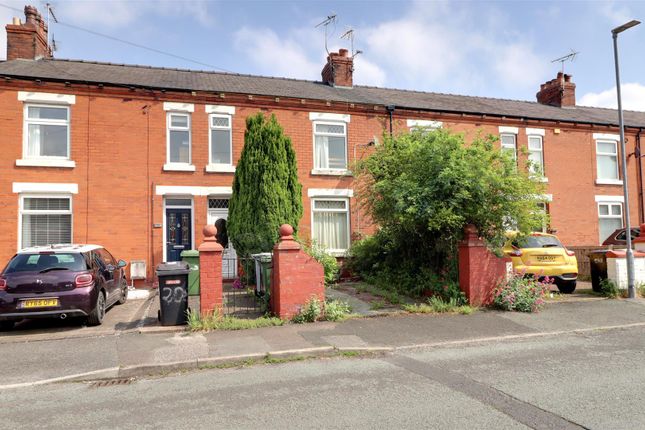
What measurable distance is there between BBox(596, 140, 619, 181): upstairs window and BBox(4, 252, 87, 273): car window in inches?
756

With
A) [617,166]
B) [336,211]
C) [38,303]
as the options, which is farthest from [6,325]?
[617,166]

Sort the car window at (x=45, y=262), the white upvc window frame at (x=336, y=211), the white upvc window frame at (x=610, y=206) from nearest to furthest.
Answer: the car window at (x=45, y=262) → the white upvc window frame at (x=336, y=211) → the white upvc window frame at (x=610, y=206)

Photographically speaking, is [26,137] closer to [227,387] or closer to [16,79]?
[16,79]

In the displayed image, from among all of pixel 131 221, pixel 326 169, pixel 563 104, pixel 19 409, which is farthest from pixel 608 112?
pixel 19 409

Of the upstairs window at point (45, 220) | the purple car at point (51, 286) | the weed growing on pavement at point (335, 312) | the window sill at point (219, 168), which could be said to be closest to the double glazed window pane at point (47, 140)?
the upstairs window at point (45, 220)

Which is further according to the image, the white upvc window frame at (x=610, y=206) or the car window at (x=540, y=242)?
the white upvc window frame at (x=610, y=206)

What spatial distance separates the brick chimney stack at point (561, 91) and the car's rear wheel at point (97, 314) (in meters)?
20.6

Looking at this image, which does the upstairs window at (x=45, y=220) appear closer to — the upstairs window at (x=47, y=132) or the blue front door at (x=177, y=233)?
the upstairs window at (x=47, y=132)

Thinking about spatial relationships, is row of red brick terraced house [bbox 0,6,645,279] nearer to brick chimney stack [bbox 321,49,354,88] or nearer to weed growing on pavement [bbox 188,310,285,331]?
brick chimney stack [bbox 321,49,354,88]

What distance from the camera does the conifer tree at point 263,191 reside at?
38.6 ft

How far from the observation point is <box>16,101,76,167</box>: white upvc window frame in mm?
12484

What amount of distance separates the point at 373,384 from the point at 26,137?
12400 millimetres

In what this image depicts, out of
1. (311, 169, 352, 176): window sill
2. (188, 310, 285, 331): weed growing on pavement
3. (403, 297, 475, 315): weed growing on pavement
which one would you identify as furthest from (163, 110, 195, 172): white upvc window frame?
(403, 297, 475, 315): weed growing on pavement

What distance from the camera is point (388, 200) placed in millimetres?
9758
